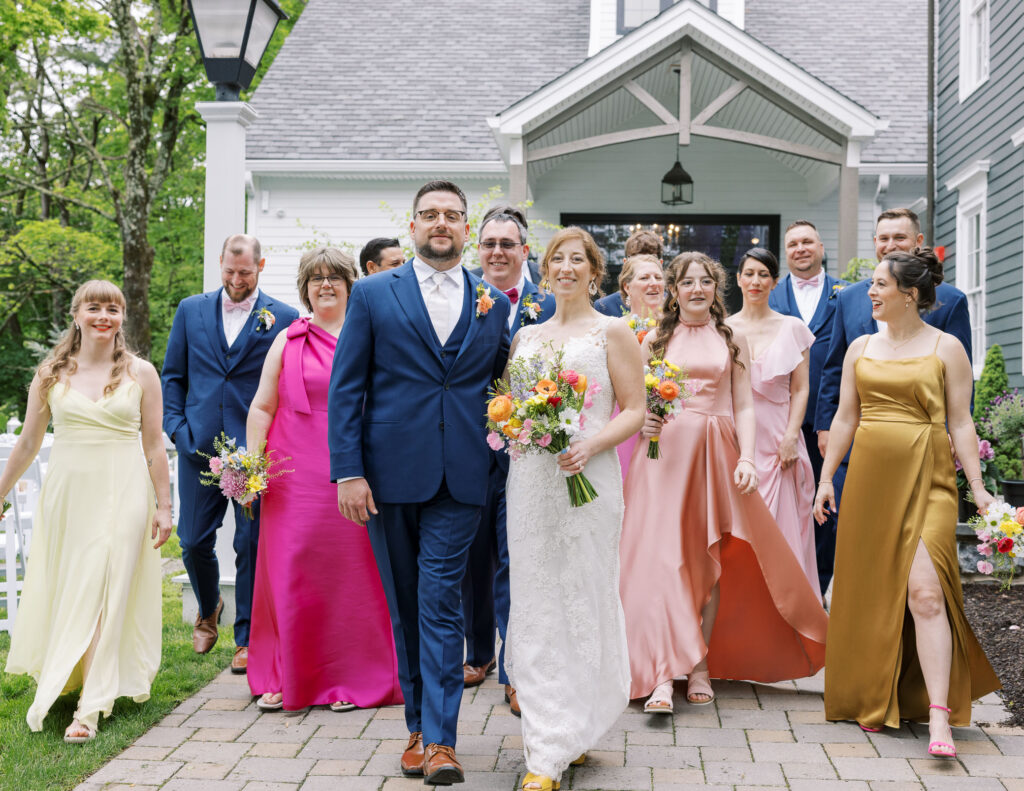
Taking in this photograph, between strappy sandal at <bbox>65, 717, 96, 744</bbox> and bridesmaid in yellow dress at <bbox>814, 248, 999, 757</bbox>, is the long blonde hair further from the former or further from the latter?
bridesmaid in yellow dress at <bbox>814, 248, 999, 757</bbox>

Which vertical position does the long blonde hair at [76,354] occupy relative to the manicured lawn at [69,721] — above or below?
above

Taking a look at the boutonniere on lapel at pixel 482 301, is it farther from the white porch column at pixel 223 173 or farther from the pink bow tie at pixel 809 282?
the pink bow tie at pixel 809 282

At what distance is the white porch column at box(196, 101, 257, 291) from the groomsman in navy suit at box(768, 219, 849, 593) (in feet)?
11.8

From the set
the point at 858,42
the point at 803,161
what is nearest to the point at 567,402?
the point at 803,161

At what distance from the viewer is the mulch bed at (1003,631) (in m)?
5.18

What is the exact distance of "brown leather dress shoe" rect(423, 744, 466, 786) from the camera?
3.82 meters

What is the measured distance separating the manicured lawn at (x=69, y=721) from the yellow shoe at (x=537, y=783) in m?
1.80

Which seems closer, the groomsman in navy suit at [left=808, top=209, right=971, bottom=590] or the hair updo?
the hair updo

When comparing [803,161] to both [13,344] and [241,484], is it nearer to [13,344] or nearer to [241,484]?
[241,484]

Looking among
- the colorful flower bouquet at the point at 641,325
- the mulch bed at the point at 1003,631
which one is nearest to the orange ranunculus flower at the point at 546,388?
the colorful flower bouquet at the point at 641,325

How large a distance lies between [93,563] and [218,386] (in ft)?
4.49

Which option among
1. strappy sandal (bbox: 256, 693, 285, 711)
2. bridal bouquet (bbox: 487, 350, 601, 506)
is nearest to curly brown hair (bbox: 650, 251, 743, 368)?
bridal bouquet (bbox: 487, 350, 601, 506)

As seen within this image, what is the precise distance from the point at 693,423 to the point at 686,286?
72 centimetres

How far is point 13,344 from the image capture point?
26.9 metres
